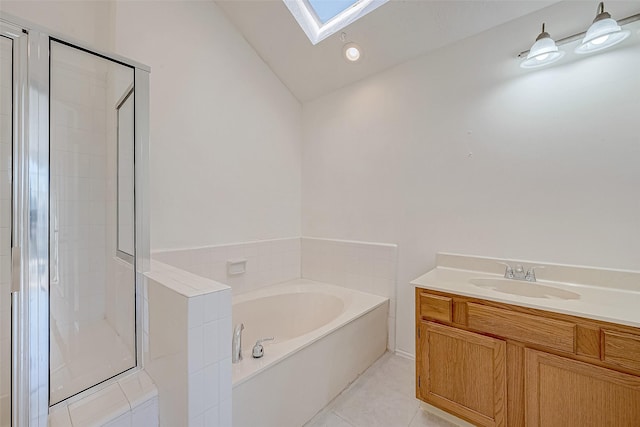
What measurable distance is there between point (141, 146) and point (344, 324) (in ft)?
5.32

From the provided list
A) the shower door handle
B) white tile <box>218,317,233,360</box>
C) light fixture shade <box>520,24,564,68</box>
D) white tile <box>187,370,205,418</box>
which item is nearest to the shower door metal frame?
the shower door handle

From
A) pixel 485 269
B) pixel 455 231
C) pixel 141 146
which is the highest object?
pixel 141 146

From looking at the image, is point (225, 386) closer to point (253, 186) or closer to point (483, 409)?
point (483, 409)

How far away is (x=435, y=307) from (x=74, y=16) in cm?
294

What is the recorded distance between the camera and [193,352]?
101cm

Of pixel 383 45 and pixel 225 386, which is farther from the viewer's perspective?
pixel 383 45

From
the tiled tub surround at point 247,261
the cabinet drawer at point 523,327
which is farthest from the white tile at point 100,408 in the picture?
the cabinet drawer at point 523,327

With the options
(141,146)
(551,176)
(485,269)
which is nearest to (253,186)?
(141,146)

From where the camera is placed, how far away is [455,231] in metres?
2.02

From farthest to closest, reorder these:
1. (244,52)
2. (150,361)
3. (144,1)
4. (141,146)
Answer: (244,52), (144,1), (141,146), (150,361)

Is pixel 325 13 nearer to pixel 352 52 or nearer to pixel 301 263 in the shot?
pixel 352 52

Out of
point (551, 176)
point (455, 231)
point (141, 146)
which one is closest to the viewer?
point (141, 146)

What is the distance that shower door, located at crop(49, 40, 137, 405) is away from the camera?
1284mm

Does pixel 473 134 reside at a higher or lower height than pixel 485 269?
higher
